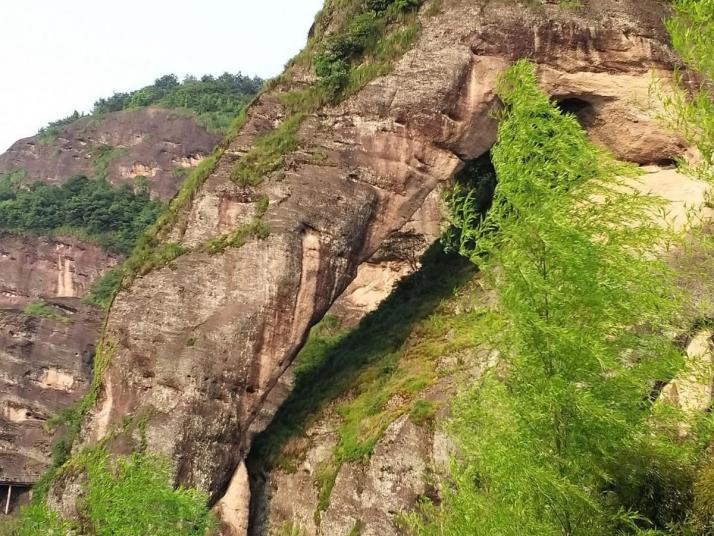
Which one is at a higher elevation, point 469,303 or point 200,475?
point 469,303

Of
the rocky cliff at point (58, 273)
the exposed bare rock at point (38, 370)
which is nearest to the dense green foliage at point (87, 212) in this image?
the rocky cliff at point (58, 273)

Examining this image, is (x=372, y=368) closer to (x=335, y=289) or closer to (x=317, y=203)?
(x=335, y=289)

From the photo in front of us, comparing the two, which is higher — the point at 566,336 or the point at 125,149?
the point at 125,149

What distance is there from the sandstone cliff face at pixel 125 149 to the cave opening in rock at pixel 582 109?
40489 mm

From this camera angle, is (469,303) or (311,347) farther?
(311,347)

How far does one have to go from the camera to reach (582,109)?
20.0 meters

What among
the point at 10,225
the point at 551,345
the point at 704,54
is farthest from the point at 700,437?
the point at 10,225

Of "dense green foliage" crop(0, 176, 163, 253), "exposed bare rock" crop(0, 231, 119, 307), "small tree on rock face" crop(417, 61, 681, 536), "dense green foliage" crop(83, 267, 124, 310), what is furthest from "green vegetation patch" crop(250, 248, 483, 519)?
"dense green foliage" crop(0, 176, 163, 253)

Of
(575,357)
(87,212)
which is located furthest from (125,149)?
(575,357)

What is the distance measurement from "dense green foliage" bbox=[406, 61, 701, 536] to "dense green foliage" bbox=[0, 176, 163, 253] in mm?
44251

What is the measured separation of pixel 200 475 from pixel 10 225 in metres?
39.7

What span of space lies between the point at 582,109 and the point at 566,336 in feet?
48.4

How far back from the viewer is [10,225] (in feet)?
165

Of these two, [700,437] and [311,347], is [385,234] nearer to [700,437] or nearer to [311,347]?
[311,347]
